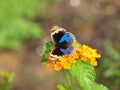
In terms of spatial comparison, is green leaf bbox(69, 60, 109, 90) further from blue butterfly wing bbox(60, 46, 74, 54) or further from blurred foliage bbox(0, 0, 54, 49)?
blurred foliage bbox(0, 0, 54, 49)

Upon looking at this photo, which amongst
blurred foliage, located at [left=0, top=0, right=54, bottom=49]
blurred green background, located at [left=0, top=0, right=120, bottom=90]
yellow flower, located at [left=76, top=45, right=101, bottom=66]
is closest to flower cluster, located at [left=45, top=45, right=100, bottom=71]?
yellow flower, located at [left=76, top=45, right=101, bottom=66]

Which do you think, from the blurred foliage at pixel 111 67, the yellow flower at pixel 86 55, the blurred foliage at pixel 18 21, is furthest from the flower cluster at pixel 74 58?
the blurred foliage at pixel 18 21

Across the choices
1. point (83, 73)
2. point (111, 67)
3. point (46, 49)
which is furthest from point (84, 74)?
point (111, 67)

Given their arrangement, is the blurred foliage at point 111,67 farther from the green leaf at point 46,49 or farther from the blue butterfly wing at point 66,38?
the blue butterfly wing at point 66,38

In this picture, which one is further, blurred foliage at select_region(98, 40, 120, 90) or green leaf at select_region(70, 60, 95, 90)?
blurred foliage at select_region(98, 40, 120, 90)

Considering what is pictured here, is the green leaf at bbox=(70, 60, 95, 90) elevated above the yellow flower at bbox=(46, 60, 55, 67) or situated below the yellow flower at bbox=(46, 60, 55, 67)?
below

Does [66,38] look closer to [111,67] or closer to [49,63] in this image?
[49,63]

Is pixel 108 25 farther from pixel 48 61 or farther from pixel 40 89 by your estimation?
pixel 48 61
